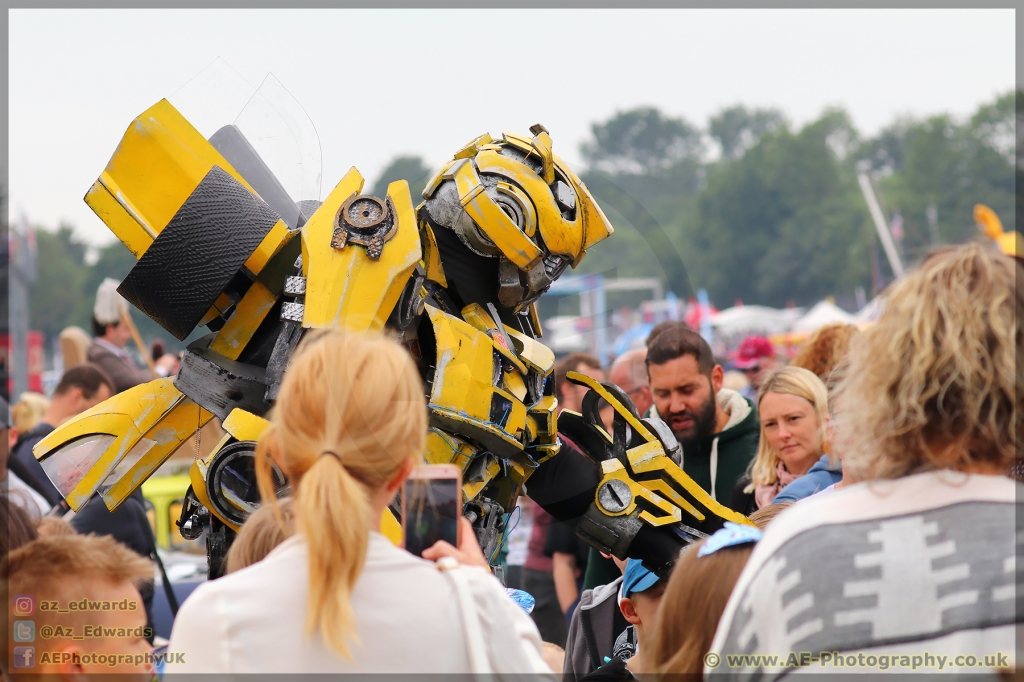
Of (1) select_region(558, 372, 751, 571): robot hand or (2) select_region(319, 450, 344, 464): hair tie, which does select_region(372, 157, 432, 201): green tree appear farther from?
(2) select_region(319, 450, 344, 464): hair tie

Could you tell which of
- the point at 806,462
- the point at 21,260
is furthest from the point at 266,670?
the point at 21,260

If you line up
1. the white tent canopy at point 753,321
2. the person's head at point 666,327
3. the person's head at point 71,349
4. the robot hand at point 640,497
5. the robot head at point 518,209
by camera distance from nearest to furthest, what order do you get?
the robot head at point 518,209, the robot hand at point 640,497, the person's head at point 666,327, the person's head at point 71,349, the white tent canopy at point 753,321

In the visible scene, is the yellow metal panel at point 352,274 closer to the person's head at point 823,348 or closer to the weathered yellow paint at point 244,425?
the weathered yellow paint at point 244,425

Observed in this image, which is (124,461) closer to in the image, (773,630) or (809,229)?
(773,630)

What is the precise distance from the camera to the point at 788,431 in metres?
3.81

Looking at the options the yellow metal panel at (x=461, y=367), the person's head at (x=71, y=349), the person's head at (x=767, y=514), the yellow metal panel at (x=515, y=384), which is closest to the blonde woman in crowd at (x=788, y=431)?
the person's head at (x=767, y=514)

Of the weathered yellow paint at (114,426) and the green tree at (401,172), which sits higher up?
the green tree at (401,172)

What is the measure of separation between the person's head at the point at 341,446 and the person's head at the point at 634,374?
10.3 feet

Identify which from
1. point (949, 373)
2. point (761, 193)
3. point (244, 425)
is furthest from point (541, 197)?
point (761, 193)

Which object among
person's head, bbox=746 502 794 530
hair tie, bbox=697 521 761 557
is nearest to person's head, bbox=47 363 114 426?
person's head, bbox=746 502 794 530

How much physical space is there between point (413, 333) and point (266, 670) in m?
1.44

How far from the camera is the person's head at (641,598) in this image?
264 centimetres

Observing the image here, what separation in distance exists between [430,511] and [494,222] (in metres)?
1.21

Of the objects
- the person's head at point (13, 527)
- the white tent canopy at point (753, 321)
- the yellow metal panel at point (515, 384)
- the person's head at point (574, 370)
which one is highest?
the yellow metal panel at point (515, 384)
